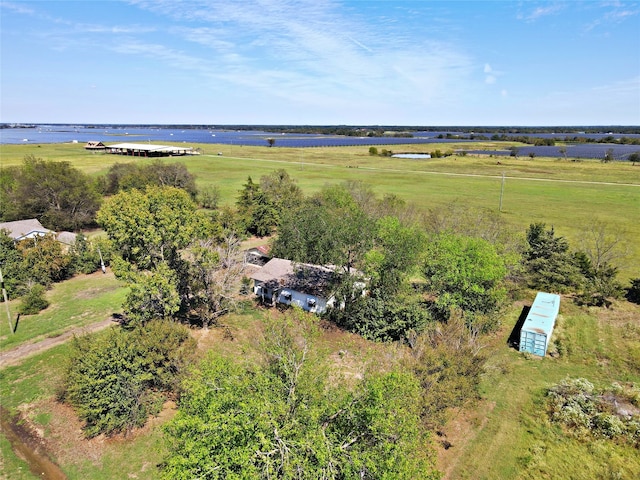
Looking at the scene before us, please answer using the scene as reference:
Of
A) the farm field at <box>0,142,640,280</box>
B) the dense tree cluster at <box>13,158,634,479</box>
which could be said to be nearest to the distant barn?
the farm field at <box>0,142,640,280</box>

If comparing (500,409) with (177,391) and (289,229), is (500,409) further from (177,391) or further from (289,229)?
(289,229)

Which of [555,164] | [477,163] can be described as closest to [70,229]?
[477,163]

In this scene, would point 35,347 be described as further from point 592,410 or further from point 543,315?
point 543,315

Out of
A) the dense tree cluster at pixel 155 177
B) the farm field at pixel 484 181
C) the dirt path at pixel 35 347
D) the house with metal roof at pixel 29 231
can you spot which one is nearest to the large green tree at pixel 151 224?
the dirt path at pixel 35 347

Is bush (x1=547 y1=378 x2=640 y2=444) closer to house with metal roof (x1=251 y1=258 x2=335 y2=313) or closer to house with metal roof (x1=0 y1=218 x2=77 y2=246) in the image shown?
house with metal roof (x1=251 y1=258 x2=335 y2=313)

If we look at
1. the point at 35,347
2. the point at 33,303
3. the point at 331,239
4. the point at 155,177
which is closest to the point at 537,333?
the point at 331,239

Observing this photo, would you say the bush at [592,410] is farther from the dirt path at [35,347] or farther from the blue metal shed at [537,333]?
the dirt path at [35,347]
